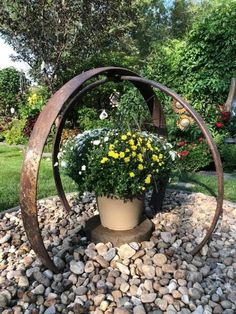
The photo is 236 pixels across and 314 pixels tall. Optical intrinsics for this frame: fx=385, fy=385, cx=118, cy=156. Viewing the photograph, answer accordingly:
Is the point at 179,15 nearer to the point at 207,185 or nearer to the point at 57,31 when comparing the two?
the point at 57,31

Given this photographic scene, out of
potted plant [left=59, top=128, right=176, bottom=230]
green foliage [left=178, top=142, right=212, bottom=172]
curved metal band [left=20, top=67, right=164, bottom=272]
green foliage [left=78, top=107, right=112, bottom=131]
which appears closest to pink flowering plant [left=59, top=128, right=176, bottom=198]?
potted plant [left=59, top=128, right=176, bottom=230]

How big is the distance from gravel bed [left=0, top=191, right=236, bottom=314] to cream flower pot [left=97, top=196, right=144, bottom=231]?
0.77 feet

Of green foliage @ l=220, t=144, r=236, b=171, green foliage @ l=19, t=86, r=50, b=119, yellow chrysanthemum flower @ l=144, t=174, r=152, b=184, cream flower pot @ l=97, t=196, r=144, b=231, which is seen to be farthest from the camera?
green foliage @ l=19, t=86, r=50, b=119

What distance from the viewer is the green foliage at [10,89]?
12688 mm

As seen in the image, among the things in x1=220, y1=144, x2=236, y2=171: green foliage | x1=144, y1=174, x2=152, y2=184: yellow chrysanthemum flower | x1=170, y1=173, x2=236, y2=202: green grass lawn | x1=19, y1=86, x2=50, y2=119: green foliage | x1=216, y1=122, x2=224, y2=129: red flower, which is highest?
x1=19, y1=86, x2=50, y2=119: green foliage

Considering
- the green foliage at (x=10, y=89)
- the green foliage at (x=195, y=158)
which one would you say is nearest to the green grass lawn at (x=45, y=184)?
the green foliage at (x=195, y=158)

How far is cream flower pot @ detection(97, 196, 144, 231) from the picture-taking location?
3.37m

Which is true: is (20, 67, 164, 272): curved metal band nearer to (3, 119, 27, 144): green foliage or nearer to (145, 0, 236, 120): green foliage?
(145, 0, 236, 120): green foliage

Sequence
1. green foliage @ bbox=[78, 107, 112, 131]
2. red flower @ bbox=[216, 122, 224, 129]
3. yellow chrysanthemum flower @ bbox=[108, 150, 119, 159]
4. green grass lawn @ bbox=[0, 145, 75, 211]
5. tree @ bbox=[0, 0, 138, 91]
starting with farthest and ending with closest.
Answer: tree @ bbox=[0, 0, 138, 91] → green foliage @ bbox=[78, 107, 112, 131] → red flower @ bbox=[216, 122, 224, 129] → green grass lawn @ bbox=[0, 145, 75, 211] → yellow chrysanthemum flower @ bbox=[108, 150, 119, 159]

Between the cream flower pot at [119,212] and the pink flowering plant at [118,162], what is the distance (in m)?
0.11

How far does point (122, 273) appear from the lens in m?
2.97

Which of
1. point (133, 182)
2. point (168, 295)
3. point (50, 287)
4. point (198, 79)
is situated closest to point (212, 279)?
point (168, 295)

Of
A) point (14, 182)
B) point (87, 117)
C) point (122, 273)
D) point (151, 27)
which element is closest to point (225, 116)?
point (87, 117)

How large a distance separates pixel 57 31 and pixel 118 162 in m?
7.50
